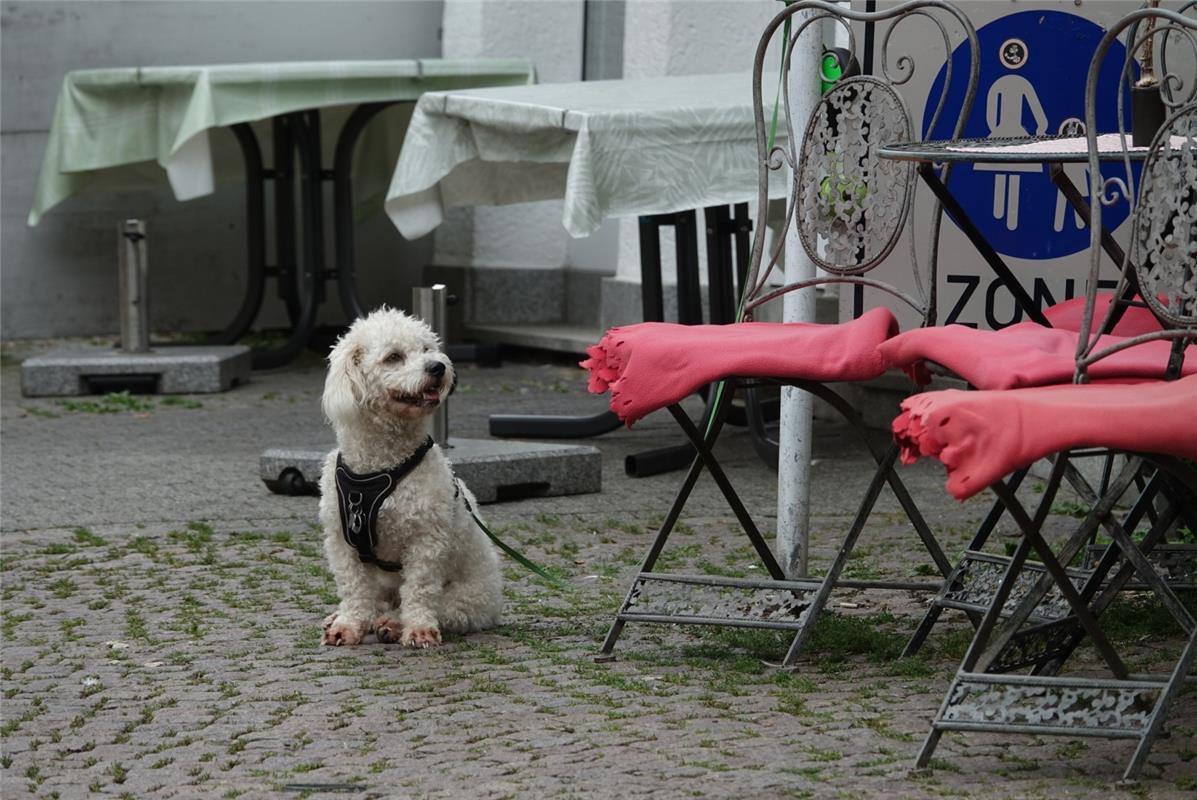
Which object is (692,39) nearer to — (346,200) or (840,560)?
(346,200)

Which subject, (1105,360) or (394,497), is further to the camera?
(394,497)

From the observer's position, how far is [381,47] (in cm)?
1225

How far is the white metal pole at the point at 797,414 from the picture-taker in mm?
5020

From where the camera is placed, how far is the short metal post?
9609 mm

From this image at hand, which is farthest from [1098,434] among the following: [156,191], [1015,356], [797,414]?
[156,191]

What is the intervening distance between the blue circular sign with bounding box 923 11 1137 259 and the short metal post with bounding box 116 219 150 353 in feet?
17.1

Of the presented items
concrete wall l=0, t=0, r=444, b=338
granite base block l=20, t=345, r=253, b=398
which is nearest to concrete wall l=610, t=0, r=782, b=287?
granite base block l=20, t=345, r=253, b=398

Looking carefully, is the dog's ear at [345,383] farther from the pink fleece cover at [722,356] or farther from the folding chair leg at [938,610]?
the folding chair leg at [938,610]

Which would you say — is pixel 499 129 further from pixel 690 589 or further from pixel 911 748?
pixel 911 748

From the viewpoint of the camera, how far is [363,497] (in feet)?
15.0

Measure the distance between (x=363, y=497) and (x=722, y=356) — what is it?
109cm

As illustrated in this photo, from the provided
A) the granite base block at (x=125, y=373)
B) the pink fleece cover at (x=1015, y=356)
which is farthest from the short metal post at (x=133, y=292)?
the pink fleece cover at (x=1015, y=356)

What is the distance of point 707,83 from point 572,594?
3.45m

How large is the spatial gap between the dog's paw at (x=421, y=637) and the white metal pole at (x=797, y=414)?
3.62 ft
